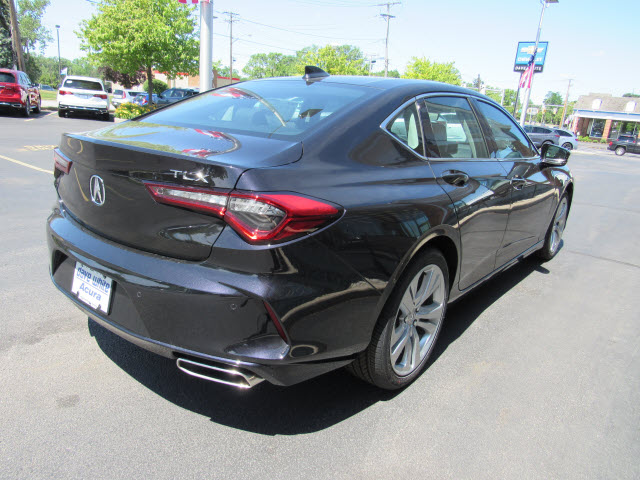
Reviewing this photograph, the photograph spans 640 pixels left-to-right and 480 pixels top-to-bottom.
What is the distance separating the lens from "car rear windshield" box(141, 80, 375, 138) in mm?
2492

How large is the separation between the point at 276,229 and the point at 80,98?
20649 mm

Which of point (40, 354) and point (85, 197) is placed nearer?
point (85, 197)

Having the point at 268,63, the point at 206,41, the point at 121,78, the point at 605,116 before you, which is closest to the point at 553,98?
the point at 268,63

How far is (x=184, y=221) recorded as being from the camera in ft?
6.39

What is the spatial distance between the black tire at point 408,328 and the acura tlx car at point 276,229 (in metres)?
0.01

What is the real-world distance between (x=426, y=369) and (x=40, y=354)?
226 centimetres

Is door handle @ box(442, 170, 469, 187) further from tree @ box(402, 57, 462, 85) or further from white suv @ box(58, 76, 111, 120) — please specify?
tree @ box(402, 57, 462, 85)

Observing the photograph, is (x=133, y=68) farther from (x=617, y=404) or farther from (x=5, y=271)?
(x=617, y=404)

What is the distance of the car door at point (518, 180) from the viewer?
12.0 feet

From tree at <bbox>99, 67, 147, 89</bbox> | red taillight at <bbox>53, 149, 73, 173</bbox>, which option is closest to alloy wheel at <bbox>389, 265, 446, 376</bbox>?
red taillight at <bbox>53, 149, 73, 173</bbox>

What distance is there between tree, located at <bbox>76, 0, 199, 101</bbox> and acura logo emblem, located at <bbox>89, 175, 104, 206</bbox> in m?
23.7

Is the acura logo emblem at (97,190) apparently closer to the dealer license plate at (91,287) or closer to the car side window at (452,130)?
the dealer license plate at (91,287)

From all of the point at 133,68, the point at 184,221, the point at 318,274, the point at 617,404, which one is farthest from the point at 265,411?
the point at 133,68

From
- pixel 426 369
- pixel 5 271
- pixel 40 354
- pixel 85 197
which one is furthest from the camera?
pixel 5 271
